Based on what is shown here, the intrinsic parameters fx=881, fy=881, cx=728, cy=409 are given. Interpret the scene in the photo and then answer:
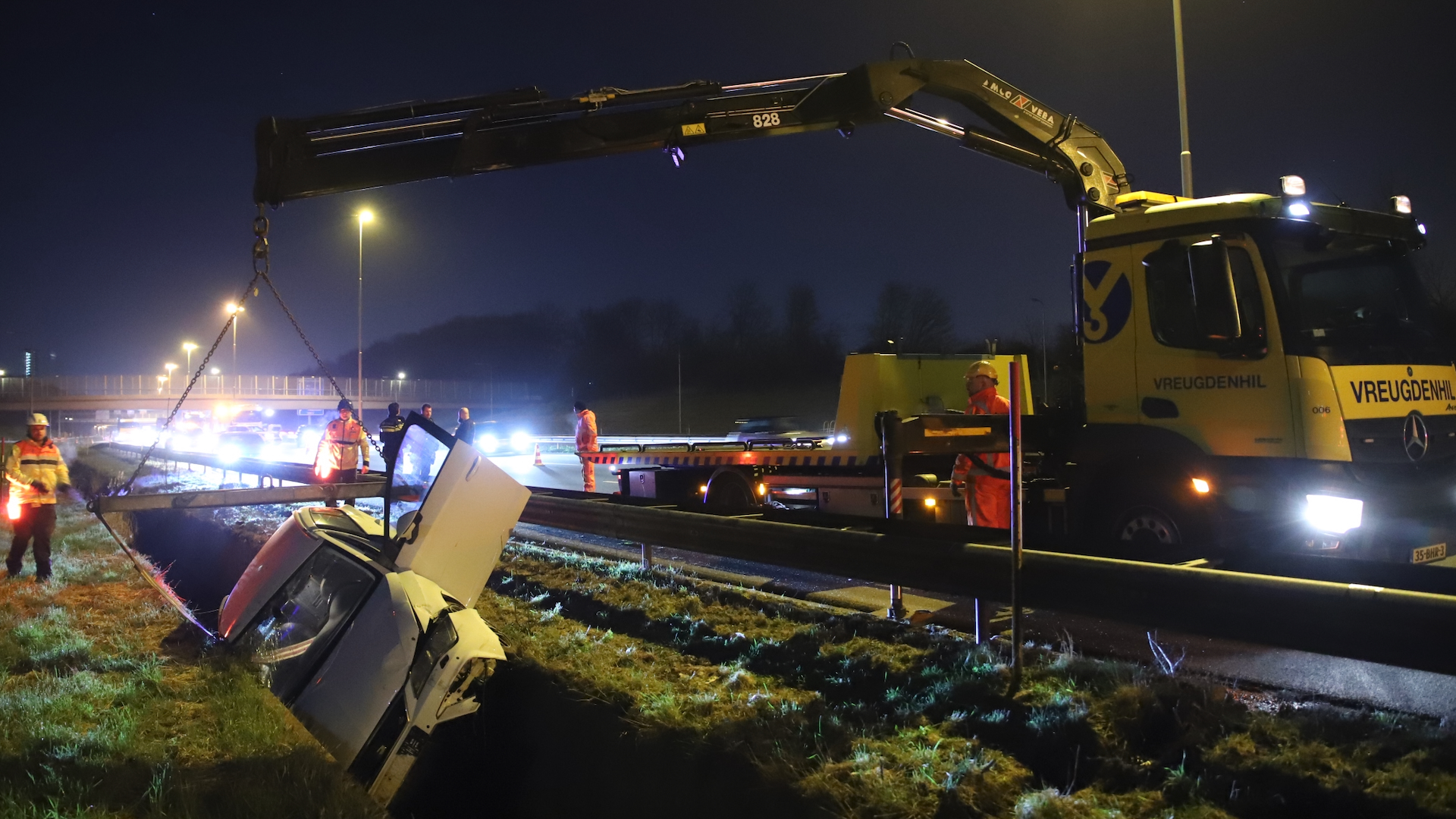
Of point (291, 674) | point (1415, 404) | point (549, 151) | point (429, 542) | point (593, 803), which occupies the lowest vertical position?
point (593, 803)

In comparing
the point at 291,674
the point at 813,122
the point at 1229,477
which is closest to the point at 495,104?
the point at 813,122

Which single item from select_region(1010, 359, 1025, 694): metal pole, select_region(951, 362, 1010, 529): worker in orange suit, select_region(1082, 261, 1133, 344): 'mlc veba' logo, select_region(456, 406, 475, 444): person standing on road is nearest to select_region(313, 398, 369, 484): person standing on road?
select_region(456, 406, 475, 444): person standing on road

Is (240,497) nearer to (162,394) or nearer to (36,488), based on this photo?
(36,488)

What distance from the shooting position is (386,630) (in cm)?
400

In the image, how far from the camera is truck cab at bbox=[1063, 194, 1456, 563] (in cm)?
548

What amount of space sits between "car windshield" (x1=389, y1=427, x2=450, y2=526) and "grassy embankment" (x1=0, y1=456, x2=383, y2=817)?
127 centimetres

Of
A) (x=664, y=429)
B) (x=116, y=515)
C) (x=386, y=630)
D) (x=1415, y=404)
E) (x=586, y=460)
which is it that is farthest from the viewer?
(x=664, y=429)

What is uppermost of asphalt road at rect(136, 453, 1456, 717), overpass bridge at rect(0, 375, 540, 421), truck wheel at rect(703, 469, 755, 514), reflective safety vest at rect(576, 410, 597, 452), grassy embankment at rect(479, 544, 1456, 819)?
overpass bridge at rect(0, 375, 540, 421)

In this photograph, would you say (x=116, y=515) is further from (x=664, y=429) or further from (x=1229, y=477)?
(x=664, y=429)

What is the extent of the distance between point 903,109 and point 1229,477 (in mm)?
4311

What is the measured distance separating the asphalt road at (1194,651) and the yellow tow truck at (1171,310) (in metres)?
0.67

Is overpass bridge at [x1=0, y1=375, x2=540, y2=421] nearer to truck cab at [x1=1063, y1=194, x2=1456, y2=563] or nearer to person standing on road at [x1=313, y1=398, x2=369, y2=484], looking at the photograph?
person standing on road at [x1=313, y1=398, x2=369, y2=484]

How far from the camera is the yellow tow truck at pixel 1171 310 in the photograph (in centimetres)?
555

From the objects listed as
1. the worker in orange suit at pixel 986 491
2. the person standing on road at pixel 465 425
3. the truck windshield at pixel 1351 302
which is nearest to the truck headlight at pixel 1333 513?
the truck windshield at pixel 1351 302
